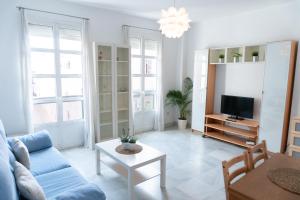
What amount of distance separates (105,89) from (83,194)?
2858 millimetres

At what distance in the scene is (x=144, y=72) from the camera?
4934mm

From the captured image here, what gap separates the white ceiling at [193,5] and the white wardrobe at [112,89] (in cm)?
74

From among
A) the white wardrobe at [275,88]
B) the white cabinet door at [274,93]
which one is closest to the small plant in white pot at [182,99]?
the white wardrobe at [275,88]

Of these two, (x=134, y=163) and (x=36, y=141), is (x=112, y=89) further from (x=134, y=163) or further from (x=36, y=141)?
(x=134, y=163)

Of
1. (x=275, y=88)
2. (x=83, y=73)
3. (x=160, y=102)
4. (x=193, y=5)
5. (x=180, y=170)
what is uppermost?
(x=193, y=5)

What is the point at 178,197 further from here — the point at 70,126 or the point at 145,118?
the point at 145,118

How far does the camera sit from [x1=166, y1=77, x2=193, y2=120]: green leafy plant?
523 cm

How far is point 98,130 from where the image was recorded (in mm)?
4059

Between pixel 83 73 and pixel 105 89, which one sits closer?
pixel 83 73

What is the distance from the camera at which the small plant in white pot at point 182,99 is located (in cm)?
523

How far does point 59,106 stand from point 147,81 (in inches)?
85.2

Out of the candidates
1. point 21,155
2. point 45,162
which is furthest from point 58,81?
point 21,155

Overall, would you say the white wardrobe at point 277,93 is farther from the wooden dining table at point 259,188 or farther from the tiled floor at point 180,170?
the wooden dining table at point 259,188

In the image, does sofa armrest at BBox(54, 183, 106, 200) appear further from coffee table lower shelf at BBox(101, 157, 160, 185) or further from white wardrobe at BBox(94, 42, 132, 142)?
white wardrobe at BBox(94, 42, 132, 142)
